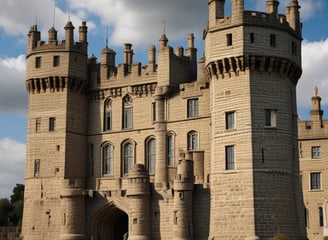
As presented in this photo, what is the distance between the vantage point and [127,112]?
60.2 metres

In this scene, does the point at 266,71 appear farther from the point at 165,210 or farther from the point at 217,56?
the point at 165,210

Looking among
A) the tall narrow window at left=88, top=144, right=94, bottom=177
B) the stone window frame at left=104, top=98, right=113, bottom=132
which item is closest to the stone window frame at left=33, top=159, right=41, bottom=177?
the tall narrow window at left=88, top=144, right=94, bottom=177

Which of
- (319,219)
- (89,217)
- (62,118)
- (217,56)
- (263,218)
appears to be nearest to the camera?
(263,218)

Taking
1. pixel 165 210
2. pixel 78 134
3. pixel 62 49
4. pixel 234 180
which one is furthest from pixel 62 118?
pixel 234 180

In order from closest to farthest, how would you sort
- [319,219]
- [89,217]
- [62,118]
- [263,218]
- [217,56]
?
[263,218]
[217,56]
[89,217]
[62,118]
[319,219]

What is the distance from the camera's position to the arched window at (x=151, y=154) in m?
58.1

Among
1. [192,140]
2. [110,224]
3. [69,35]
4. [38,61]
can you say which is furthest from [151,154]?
[38,61]

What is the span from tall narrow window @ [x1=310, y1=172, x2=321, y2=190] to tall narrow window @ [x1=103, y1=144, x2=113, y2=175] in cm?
2147

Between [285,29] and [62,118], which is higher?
[285,29]

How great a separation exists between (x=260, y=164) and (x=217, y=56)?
350 inches

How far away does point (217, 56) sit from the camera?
49.9 metres

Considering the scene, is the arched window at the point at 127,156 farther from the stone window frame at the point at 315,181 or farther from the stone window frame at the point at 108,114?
the stone window frame at the point at 315,181

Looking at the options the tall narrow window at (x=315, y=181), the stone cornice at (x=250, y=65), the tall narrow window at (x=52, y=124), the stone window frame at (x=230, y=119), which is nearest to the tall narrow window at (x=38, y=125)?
the tall narrow window at (x=52, y=124)

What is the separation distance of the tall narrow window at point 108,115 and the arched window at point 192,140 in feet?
30.5
